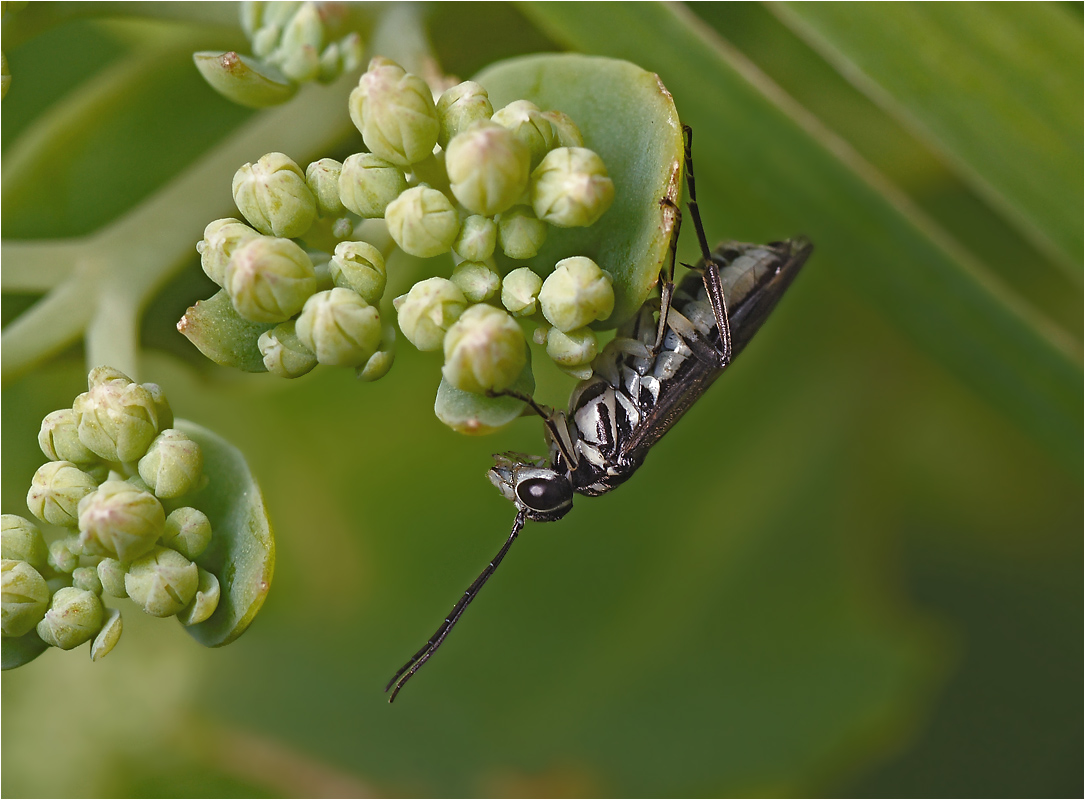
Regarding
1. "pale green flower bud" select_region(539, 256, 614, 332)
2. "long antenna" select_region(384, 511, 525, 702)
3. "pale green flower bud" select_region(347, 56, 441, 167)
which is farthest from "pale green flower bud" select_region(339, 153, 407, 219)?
"long antenna" select_region(384, 511, 525, 702)

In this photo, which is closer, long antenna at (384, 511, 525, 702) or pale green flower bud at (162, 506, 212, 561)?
pale green flower bud at (162, 506, 212, 561)

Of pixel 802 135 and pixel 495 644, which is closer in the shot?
pixel 802 135

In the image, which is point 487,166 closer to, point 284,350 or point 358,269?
point 358,269

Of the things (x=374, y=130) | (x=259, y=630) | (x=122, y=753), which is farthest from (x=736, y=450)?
(x=122, y=753)

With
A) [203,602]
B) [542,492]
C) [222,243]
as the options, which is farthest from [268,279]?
[542,492]

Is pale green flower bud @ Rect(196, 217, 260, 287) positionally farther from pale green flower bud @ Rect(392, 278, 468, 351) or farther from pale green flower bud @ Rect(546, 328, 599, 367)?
pale green flower bud @ Rect(546, 328, 599, 367)

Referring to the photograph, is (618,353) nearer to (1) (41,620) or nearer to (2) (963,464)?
(1) (41,620)
